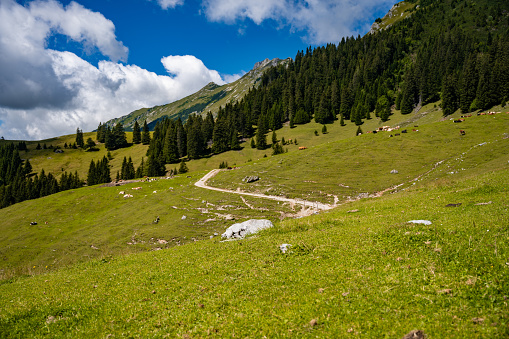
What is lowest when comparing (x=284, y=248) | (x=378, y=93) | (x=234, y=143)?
(x=284, y=248)

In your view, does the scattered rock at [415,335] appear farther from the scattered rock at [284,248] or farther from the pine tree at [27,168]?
the pine tree at [27,168]

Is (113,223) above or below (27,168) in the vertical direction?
below

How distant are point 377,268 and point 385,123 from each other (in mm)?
138163

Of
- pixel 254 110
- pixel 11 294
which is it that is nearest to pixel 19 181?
pixel 254 110

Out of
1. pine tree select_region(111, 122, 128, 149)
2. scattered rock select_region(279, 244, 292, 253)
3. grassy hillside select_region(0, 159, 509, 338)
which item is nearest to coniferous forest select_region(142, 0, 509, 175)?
pine tree select_region(111, 122, 128, 149)

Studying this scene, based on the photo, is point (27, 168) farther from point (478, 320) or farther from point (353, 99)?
point (353, 99)

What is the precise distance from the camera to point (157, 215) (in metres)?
51.2

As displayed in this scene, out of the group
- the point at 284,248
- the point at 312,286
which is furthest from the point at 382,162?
the point at 312,286

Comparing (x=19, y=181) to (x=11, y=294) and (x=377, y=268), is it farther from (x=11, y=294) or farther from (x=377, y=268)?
(x=377, y=268)

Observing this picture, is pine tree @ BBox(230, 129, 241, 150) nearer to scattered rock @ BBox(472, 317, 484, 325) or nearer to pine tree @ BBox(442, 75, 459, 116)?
pine tree @ BBox(442, 75, 459, 116)

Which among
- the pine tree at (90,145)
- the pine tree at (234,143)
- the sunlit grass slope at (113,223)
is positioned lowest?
the sunlit grass slope at (113,223)

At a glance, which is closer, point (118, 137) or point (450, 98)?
point (450, 98)

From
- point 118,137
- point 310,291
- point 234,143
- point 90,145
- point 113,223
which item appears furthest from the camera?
point 90,145

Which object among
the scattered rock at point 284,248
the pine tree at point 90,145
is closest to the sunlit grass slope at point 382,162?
the scattered rock at point 284,248
